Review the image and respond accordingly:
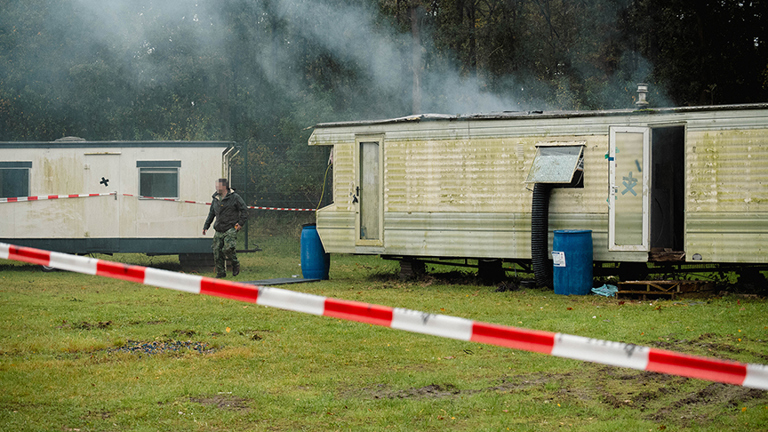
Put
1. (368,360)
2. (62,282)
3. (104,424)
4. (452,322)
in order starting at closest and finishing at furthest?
(452,322)
(104,424)
(368,360)
(62,282)

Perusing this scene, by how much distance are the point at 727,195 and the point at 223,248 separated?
27.8 ft

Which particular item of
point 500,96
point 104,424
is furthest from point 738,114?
point 500,96

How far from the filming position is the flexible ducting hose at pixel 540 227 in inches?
450

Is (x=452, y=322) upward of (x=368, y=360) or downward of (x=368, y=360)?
upward

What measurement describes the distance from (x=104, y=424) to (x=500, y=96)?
2424cm

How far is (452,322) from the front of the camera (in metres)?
3.60

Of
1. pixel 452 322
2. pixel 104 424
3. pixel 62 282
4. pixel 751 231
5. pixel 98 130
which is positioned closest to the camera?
pixel 452 322

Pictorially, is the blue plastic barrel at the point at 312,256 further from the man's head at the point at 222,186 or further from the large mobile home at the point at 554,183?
the man's head at the point at 222,186

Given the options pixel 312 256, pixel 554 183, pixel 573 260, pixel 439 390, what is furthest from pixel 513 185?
pixel 439 390

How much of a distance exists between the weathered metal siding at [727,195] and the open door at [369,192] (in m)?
4.90

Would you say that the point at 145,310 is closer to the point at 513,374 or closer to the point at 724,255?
the point at 513,374

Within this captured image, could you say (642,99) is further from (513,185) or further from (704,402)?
(704,402)

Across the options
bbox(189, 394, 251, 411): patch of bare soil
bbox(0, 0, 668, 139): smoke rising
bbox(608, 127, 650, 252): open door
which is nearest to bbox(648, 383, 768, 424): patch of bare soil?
bbox(189, 394, 251, 411): patch of bare soil

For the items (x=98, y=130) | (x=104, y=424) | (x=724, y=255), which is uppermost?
(x=98, y=130)
